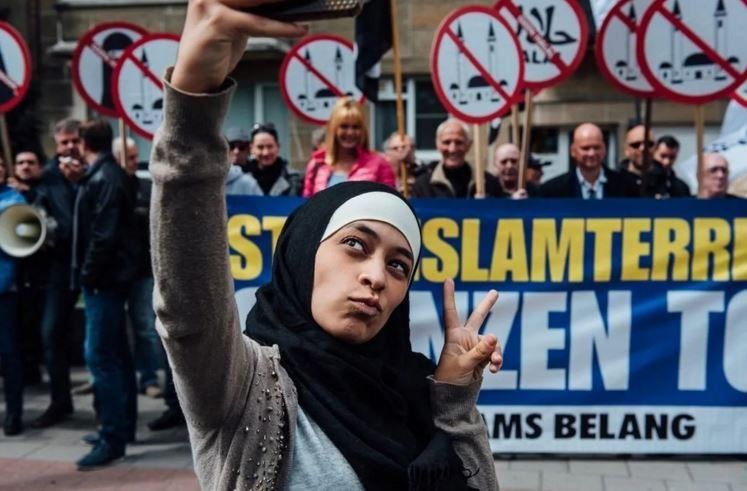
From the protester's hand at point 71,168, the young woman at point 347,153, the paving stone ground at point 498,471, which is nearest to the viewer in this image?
the paving stone ground at point 498,471

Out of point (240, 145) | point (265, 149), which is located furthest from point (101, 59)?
point (265, 149)

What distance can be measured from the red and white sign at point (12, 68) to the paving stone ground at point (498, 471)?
2.51 meters

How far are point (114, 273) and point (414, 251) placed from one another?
14.6 feet

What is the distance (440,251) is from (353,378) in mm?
4226

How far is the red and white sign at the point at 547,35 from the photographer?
6410 mm

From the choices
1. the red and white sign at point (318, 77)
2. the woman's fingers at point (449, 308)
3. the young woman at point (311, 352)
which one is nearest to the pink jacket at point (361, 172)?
the red and white sign at point (318, 77)

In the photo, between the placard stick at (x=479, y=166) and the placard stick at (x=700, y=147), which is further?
the placard stick at (x=479, y=166)

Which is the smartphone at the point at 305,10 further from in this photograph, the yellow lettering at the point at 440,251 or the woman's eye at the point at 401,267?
the yellow lettering at the point at 440,251

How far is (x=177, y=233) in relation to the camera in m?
1.38

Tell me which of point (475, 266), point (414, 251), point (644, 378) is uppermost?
point (414, 251)

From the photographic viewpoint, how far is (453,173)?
7.11 metres

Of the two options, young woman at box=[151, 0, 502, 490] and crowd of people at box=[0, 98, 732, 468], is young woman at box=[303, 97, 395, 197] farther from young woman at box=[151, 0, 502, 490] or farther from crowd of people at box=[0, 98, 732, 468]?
young woman at box=[151, 0, 502, 490]

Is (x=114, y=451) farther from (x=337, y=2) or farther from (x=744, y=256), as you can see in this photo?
(x=337, y=2)

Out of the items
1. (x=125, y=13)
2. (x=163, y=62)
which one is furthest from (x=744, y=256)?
(x=125, y=13)
